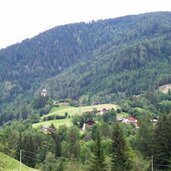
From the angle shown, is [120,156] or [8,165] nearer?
[8,165]

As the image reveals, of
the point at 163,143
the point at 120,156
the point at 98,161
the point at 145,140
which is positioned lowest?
the point at 145,140

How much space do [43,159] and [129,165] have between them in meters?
52.6

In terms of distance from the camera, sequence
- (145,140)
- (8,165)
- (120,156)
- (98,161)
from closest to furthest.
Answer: (8,165) < (98,161) < (120,156) < (145,140)

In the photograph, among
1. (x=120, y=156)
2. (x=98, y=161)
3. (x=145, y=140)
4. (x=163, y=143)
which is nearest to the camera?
(x=98, y=161)

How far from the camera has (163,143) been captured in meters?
77.9

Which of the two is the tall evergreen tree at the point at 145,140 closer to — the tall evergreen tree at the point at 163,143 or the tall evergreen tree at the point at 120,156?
the tall evergreen tree at the point at 163,143

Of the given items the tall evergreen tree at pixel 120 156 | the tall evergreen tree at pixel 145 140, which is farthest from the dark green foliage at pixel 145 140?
the tall evergreen tree at pixel 120 156

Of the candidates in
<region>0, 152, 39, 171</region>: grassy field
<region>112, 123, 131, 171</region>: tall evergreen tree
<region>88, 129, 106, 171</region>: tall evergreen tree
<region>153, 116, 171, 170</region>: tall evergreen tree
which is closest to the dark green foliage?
<region>153, 116, 171, 170</region>: tall evergreen tree

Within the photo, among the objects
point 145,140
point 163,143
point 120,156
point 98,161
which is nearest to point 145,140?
point 145,140

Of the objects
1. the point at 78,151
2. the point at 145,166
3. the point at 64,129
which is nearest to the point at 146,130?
the point at 145,166

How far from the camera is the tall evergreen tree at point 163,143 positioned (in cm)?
7744

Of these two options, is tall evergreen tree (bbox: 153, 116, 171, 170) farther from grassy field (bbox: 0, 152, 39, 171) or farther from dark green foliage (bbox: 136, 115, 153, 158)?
grassy field (bbox: 0, 152, 39, 171)

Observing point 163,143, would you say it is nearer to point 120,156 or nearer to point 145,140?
point 120,156

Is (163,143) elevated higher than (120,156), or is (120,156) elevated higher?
(120,156)
